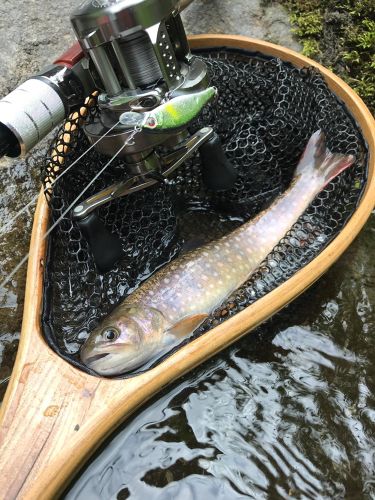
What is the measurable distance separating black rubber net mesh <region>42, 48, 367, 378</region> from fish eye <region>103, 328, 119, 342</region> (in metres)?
0.11

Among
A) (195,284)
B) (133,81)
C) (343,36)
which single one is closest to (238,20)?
(343,36)

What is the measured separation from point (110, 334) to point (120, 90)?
2.48 feet

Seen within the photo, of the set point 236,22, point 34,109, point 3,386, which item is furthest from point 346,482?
point 236,22

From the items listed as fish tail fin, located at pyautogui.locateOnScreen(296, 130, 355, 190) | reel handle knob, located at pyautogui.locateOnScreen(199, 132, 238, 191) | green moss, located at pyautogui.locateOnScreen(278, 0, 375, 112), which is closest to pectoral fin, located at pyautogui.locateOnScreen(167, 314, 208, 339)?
reel handle knob, located at pyautogui.locateOnScreen(199, 132, 238, 191)

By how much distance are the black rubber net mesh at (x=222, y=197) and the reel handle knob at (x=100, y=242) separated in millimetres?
87

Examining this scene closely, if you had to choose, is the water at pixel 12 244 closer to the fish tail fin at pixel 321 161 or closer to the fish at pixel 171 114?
the fish at pixel 171 114

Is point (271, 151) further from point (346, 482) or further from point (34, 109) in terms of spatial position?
point (346, 482)

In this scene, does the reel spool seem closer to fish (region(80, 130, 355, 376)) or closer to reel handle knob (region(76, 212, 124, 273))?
reel handle knob (region(76, 212, 124, 273))

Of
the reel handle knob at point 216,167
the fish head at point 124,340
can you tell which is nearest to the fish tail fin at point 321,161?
the reel handle knob at point 216,167

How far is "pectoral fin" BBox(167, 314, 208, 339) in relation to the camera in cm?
178

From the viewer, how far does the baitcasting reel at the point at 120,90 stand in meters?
1.37

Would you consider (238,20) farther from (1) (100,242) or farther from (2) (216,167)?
(1) (100,242)

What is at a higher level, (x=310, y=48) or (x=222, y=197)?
(x=310, y=48)

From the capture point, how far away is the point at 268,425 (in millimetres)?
1673
